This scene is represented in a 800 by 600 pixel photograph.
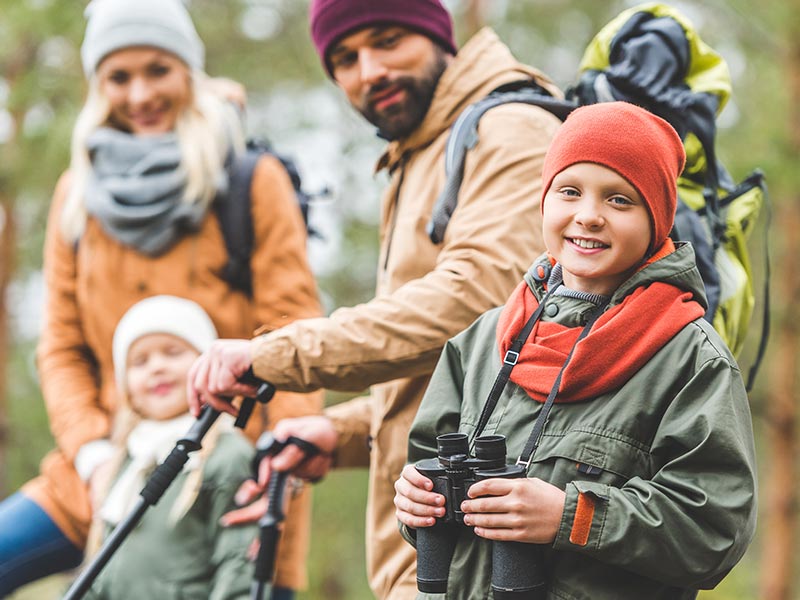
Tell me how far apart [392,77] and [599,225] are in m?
1.44

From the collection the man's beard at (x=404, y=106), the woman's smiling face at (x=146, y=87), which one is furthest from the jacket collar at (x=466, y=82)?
the woman's smiling face at (x=146, y=87)

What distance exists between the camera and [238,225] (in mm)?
4570

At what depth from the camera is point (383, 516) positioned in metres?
3.36

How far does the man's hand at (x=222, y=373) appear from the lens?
3.03 meters

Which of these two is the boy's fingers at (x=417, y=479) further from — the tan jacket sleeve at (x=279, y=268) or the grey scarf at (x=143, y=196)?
the grey scarf at (x=143, y=196)

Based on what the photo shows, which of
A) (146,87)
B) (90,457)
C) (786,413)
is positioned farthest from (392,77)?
(786,413)

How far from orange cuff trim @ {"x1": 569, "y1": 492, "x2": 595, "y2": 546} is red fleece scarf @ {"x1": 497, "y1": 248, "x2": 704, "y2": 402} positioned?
25 centimetres

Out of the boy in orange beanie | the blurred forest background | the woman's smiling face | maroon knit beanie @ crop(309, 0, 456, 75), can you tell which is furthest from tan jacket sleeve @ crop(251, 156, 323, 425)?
the blurred forest background

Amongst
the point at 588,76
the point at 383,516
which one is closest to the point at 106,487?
the point at 383,516

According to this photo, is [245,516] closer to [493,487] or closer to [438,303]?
[438,303]

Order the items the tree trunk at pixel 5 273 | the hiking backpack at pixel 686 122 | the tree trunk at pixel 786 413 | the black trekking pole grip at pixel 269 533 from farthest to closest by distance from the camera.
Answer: the tree trunk at pixel 5 273, the tree trunk at pixel 786 413, the black trekking pole grip at pixel 269 533, the hiking backpack at pixel 686 122

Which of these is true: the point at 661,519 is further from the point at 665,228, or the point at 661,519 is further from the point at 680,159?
the point at 680,159

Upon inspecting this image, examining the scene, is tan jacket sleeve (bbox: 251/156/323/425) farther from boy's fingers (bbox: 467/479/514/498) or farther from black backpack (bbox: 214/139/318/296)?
boy's fingers (bbox: 467/479/514/498)

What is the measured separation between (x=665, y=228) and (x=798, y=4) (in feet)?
27.3
